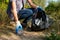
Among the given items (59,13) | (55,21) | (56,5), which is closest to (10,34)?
(55,21)

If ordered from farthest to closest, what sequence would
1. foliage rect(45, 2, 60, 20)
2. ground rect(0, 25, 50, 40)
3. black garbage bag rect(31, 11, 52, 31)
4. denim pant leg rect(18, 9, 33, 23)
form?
foliage rect(45, 2, 60, 20)
black garbage bag rect(31, 11, 52, 31)
denim pant leg rect(18, 9, 33, 23)
ground rect(0, 25, 50, 40)

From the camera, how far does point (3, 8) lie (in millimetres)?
6961

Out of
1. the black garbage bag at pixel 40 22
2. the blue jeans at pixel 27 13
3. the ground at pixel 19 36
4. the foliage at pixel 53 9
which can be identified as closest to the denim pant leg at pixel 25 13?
the blue jeans at pixel 27 13

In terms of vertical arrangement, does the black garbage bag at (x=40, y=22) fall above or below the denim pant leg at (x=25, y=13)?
below

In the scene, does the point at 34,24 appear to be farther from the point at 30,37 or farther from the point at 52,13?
the point at 52,13

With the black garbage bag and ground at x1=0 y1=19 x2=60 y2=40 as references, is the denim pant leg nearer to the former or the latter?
the black garbage bag

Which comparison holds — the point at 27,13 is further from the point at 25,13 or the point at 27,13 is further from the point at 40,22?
the point at 40,22

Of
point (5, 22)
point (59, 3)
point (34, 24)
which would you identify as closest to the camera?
point (34, 24)

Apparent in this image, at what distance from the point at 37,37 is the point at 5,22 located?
44.4 inches

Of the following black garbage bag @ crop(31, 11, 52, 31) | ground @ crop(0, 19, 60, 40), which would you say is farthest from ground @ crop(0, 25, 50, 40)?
black garbage bag @ crop(31, 11, 52, 31)

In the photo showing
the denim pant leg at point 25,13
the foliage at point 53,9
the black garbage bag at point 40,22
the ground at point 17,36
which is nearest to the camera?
the ground at point 17,36

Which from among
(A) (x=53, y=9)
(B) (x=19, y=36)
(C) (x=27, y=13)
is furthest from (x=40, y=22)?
(A) (x=53, y=9)

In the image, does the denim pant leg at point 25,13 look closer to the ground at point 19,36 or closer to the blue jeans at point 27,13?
the blue jeans at point 27,13

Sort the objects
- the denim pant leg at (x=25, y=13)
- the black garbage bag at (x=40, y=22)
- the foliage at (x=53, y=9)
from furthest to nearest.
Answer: the foliage at (x=53, y=9)
the black garbage bag at (x=40, y=22)
the denim pant leg at (x=25, y=13)
